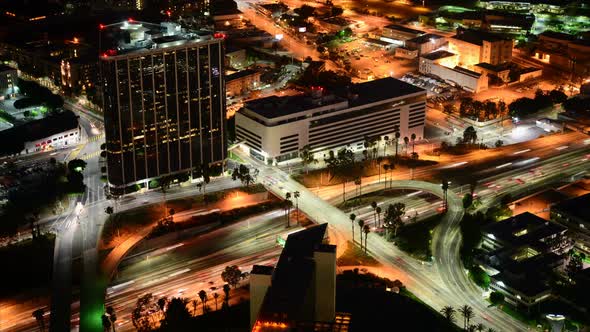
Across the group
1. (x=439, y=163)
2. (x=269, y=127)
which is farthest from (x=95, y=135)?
(x=439, y=163)

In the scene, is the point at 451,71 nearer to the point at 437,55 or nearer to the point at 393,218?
the point at 437,55

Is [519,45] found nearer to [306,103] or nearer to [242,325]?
[306,103]

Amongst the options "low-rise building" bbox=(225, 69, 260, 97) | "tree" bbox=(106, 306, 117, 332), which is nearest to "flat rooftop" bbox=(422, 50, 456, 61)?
"low-rise building" bbox=(225, 69, 260, 97)

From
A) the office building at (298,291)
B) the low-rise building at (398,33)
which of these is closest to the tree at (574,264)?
the office building at (298,291)

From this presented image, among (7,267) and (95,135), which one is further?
(95,135)

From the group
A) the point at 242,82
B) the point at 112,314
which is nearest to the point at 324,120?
the point at 242,82
